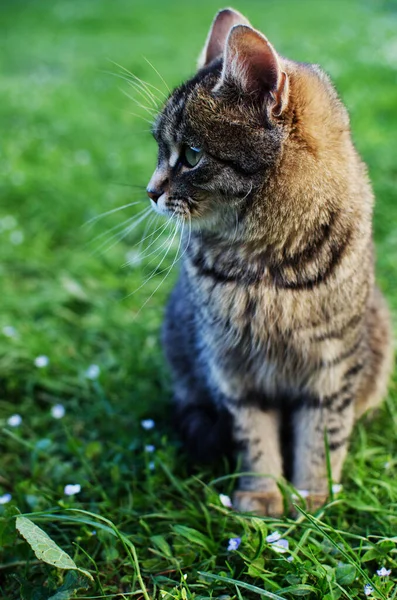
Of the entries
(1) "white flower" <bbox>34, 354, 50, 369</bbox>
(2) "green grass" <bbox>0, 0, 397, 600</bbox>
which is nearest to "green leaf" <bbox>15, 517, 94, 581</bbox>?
(2) "green grass" <bbox>0, 0, 397, 600</bbox>

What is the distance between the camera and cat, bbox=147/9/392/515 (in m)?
1.55

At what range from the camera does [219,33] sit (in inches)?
76.3

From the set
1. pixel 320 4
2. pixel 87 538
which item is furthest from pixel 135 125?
pixel 320 4

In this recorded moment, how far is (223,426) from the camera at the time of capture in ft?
6.58

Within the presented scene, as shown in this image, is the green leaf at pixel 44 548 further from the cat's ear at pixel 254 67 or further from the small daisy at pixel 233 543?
the cat's ear at pixel 254 67

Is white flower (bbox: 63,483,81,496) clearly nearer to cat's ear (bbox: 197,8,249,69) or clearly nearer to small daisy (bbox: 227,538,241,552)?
small daisy (bbox: 227,538,241,552)

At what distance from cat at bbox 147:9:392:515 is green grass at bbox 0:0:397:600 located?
0.55 ft

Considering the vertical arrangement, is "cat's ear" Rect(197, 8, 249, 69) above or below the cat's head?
above

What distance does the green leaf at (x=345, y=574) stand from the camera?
1.48 meters

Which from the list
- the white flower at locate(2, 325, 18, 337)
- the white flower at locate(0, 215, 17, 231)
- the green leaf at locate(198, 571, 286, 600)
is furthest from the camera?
the white flower at locate(0, 215, 17, 231)

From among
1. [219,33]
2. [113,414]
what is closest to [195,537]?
[113,414]

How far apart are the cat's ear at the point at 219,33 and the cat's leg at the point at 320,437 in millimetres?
1125

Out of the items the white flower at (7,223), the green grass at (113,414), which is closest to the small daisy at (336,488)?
the green grass at (113,414)

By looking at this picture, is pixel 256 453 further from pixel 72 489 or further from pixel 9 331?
pixel 9 331
